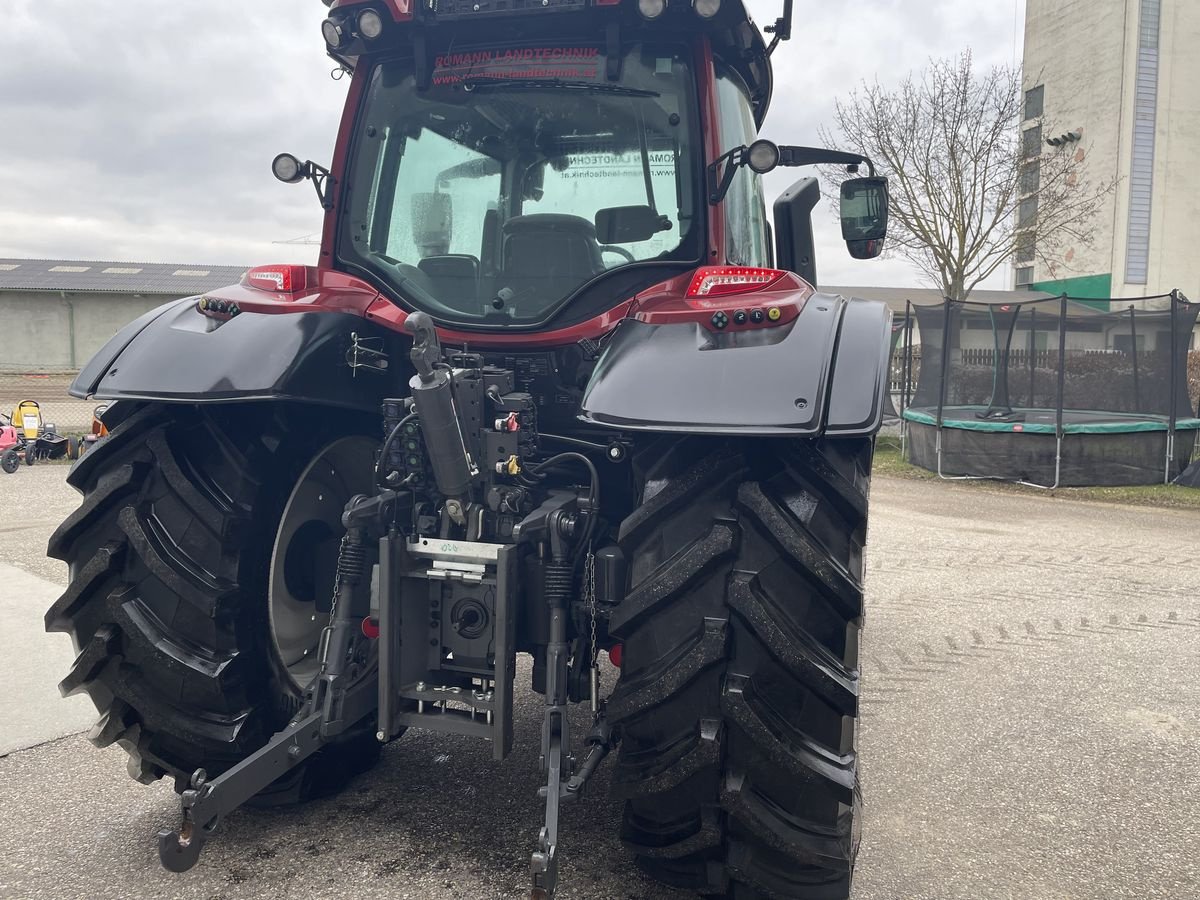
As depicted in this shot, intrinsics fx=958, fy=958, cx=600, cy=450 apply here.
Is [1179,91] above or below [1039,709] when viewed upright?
above

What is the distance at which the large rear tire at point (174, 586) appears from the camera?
2525 mm

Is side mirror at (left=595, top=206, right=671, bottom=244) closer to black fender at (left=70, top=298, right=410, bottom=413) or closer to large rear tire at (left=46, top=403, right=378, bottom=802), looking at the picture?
black fender at (left=70, top=298, right=410, bottom=413)

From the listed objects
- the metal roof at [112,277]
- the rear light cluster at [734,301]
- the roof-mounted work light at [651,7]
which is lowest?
the rear light cluster at [734,301]

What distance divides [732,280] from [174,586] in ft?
5.47

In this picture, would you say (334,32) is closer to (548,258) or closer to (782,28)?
(548,258)

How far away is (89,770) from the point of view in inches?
128

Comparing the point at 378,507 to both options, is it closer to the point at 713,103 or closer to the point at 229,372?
the point at 229,372

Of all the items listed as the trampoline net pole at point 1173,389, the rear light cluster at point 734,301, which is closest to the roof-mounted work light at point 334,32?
the rear light cluster at point 734,301

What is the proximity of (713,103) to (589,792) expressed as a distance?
7.15ft

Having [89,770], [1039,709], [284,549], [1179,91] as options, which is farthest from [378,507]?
[1179,91]

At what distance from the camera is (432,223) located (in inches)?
121

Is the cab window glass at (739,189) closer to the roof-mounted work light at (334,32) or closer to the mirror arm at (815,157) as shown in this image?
the mirror arm at (815,157)

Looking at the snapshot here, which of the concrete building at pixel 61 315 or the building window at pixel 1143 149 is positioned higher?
the building window at pixel 1143 149

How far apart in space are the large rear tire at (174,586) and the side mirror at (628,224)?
113cm
